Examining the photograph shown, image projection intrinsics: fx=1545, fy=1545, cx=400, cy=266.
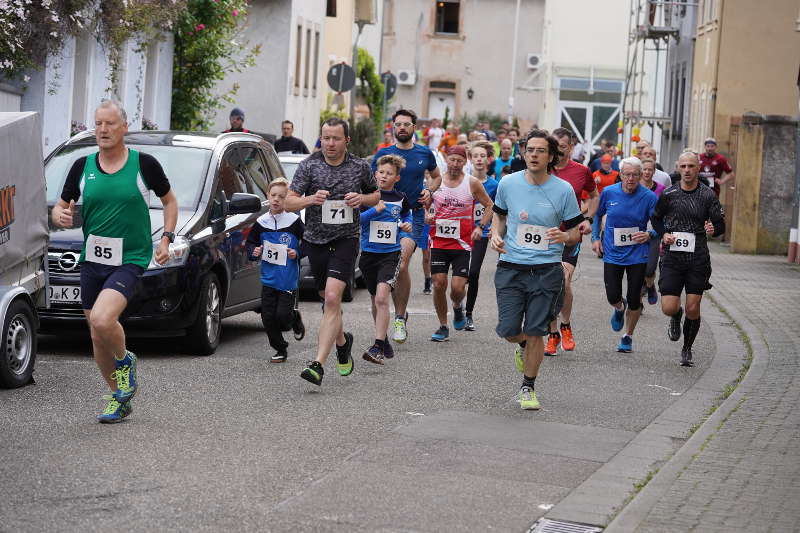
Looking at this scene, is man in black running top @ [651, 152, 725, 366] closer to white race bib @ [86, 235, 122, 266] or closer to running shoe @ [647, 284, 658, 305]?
running shoe @ [647, 284, 658, 305]

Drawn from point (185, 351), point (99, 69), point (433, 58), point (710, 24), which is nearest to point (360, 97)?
point (710, 24)

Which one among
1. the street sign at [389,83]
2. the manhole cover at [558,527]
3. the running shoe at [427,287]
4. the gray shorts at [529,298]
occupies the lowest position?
the running shoe at [427,287]

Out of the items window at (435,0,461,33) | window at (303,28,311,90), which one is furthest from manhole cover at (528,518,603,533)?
window at (435,0,461,33)

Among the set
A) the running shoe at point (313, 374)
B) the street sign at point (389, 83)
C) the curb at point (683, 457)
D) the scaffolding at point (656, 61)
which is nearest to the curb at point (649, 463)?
the curb at point (683, 457)

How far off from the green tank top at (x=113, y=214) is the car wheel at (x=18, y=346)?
1.26 metres

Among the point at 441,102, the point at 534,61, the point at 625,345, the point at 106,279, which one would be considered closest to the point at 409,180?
the point at 625,345

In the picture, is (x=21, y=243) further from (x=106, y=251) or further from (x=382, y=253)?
(x=382, y=253)

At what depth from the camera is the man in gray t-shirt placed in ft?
36.7

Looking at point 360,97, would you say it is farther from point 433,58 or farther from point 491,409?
point 491,409

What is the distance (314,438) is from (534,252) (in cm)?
234

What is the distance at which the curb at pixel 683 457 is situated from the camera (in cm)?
714

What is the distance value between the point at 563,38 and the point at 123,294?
193 ft

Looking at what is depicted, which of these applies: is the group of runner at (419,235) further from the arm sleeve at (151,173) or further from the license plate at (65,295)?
the license plate at (65,295)

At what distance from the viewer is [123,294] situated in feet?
29.8
